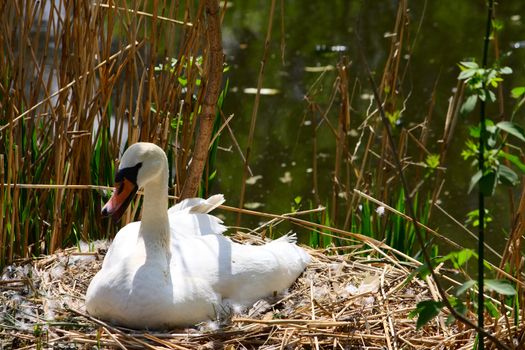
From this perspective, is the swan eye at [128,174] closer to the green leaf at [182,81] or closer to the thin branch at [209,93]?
the thin branch at [209,93]

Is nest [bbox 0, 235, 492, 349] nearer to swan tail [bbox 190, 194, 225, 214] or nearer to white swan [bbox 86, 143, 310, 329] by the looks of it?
white swan [bbox 86, 143, 310, 329]

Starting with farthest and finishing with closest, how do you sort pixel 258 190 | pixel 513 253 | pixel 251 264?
pixel 258 190 < pixel 251 264 < pixel 513 253

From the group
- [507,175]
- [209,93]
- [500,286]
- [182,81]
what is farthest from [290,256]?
[507,175]

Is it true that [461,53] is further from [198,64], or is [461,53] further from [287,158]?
[198,64]

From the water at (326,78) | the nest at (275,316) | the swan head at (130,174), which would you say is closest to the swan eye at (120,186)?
the swan head at (130,174)

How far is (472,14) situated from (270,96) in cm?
261

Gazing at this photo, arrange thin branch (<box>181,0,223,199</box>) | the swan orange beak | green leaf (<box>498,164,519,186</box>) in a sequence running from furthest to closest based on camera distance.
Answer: thin branch (<box>181,0,223,199</box>) → the swan orange beak → green leaf (<box>498,164,519,186</box>)

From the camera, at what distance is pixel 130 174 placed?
3988mm

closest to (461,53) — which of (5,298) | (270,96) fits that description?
(270,96)

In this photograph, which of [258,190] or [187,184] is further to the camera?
[258,190]

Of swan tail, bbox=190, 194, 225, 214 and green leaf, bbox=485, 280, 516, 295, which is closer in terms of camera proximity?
green leaf, bbox=485, 280, 516, 295

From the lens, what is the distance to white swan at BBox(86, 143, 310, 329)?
387 centimetres

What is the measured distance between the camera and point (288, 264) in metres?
4.31

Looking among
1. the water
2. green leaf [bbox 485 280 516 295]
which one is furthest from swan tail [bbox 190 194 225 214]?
the water
